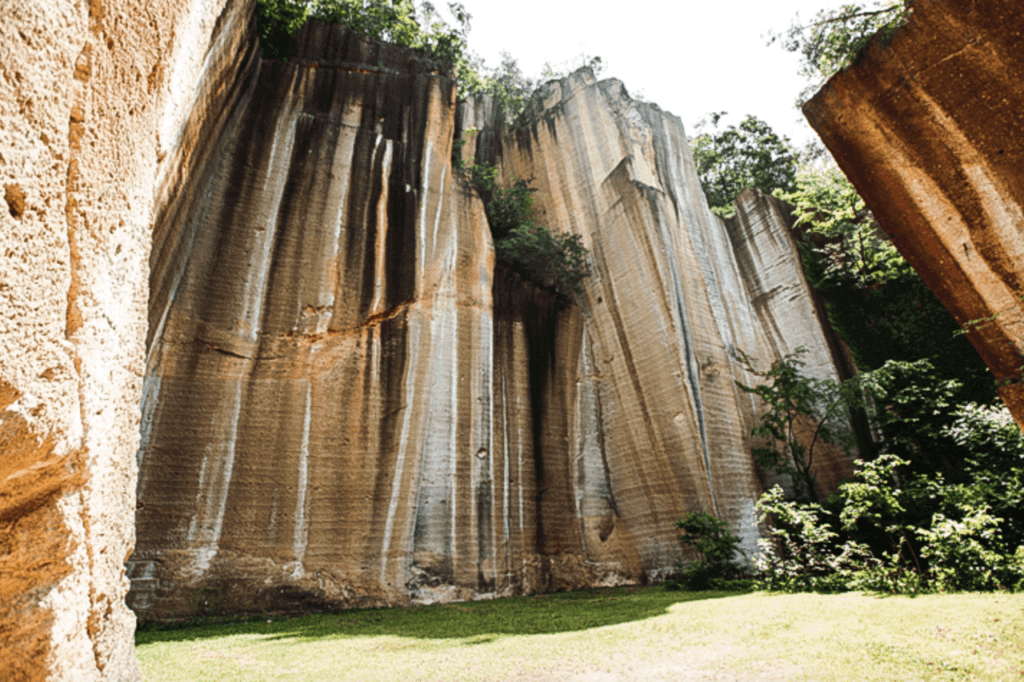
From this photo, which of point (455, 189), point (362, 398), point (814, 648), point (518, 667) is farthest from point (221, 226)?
point (814, 648)

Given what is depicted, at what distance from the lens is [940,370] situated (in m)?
8.89

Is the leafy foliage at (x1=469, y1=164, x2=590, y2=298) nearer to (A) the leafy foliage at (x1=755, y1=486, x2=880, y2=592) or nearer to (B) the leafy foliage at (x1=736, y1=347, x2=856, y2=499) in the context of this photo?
(B) the leafy foliage at (x1=736, y1=347, x2=856, y2=499)

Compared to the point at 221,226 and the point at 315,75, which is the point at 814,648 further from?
the point at 315,75

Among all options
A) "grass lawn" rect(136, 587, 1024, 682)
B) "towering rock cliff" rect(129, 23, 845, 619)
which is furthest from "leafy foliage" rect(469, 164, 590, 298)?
"grass lawn" rect(136, 587, 1024, 682)

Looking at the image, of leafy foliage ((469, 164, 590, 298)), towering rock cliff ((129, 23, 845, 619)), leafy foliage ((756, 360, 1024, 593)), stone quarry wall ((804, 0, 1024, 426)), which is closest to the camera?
stone quarry wall ((804, 0, 1024, 426))

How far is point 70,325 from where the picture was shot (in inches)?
58.9

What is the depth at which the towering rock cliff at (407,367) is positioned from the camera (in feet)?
22.1

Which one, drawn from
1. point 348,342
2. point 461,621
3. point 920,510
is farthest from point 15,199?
point 920,510

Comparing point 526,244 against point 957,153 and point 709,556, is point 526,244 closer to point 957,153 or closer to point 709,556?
point 709,556

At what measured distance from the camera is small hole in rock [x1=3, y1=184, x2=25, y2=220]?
128cm

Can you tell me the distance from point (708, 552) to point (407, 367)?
5.02 meters

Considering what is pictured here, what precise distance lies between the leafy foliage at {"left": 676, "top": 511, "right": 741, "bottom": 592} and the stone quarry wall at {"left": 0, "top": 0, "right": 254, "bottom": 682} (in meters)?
7.12

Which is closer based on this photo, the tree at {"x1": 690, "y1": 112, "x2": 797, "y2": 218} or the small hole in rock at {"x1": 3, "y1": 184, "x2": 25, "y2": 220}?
the small hole in rock at {"x1": 3, "y1": 184, "x2": 25, "y2": 220}

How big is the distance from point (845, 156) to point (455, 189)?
21.0ft
